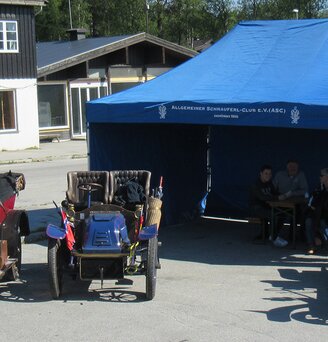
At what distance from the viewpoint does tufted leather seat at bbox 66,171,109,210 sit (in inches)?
344

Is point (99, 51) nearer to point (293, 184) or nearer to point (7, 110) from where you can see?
point (7, 110)

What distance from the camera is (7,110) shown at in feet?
89.4

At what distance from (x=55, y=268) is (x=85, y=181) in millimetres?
1991

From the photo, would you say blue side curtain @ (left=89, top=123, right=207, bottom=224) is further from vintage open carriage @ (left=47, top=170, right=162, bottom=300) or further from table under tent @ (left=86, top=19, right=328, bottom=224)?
vintage open carriage @ (left=47, top=170, right=162, bottom=300)

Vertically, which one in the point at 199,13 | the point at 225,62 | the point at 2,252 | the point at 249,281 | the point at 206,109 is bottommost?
the point at 249,281

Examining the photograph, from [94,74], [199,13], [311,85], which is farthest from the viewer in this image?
[199,13]

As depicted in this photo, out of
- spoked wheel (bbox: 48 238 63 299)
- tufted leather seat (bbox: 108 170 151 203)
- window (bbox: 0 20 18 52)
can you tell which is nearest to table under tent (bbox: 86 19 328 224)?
tufted leather seat (bbox: 108 170 151 203)

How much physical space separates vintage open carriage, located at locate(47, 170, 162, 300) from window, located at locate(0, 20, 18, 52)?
19.6m

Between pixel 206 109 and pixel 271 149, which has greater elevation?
pixel 206 109

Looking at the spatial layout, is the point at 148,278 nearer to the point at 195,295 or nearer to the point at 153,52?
the point at 195,295

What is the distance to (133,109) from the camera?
10000 mm

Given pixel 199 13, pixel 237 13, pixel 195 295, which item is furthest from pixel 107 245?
pixel 237 13

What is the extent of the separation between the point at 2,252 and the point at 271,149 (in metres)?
6.59

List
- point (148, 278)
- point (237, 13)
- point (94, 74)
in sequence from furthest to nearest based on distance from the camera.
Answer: point (237, 13)
point (94, 74)
point (148, 278)
